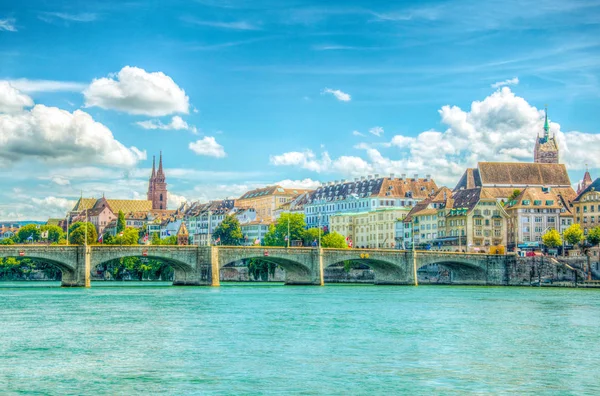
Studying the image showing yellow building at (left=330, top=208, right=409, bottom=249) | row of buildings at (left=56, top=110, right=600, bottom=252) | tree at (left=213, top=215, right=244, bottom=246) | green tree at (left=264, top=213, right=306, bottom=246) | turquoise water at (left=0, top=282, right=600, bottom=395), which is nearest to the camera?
turquoise water at (left=0, top=282, right=600, bottom=395)

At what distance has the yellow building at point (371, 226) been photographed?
6001 inches

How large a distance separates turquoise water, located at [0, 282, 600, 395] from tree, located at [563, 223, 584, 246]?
51193 mm

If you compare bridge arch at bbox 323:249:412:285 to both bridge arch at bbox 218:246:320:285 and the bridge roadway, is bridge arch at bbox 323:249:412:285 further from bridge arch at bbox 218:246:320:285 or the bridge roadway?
bridge arch at bbox 218:246:320:285

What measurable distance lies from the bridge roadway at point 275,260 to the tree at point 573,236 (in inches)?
591

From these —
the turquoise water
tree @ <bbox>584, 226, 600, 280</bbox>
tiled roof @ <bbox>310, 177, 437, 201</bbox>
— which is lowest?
the turquoise water

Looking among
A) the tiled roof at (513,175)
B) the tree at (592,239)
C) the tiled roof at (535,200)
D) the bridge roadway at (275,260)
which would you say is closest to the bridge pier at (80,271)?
the bridge roadway at (275,260)

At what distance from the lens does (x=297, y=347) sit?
41562 mm

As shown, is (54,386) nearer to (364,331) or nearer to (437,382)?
(437,382)

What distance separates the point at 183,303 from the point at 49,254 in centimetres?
2187

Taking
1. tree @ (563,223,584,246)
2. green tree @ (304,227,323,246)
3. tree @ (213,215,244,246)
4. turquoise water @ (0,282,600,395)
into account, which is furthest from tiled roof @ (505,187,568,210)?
turquoise water @ (0,282,600,395)

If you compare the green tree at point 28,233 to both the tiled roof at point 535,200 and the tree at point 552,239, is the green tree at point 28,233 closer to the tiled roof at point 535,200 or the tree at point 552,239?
the tiled roof at point 535,200

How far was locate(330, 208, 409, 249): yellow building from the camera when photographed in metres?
152

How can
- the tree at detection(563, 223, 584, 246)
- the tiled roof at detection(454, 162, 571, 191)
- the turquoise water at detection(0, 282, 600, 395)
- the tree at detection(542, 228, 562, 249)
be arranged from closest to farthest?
the turquoise water at detection(0, 282, 600, 395), the tree at detection(563, 223, 584, 246), the tree at detection(542, 228, 562, 249), the tiled roof at detection(454, 162, 571, 191)

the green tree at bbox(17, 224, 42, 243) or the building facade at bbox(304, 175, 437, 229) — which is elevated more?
the building facade at bbox(304, 175, 437, 229)
